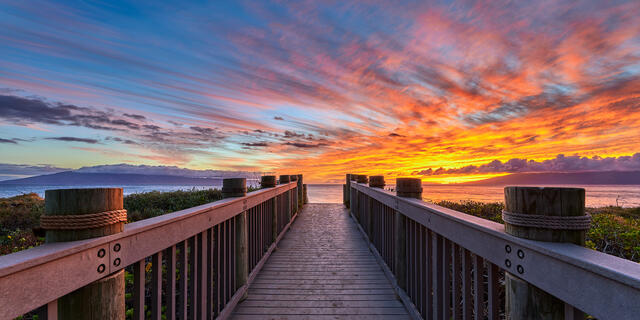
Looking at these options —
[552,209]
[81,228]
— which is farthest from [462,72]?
[81,228]

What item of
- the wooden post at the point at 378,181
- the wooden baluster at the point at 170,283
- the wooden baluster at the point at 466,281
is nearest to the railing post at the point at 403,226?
the wooden baluster at the point at 466,281

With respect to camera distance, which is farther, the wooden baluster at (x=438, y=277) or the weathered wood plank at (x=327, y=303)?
the weathered wood plank at (x=327, y=303)

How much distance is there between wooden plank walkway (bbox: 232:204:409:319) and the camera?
256cm

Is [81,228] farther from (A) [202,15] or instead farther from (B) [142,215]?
(B) [142,215]

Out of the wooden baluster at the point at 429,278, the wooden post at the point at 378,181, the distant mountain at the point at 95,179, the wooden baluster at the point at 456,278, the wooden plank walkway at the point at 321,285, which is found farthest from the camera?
the distant mountain at the point at 95,179

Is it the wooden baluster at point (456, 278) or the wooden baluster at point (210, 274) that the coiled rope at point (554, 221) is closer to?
the wooden baluster at point (456, 278)

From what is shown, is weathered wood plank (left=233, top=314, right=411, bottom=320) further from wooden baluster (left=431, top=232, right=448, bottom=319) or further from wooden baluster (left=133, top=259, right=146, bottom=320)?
wooden baluster (left=133, top=259, right=146, bottom=320)

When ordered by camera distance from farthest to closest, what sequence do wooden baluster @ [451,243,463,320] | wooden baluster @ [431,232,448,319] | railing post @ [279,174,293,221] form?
railing post @ [279,174,293,221] < wooden baluster @ [431,232,448,319] < wooden baluster @ [451,243,463,320]

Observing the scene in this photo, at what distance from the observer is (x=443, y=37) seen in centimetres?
486

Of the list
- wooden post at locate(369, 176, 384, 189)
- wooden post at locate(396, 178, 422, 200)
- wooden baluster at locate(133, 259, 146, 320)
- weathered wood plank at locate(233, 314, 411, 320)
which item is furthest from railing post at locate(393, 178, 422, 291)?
wooden baluster at locate(133, 259, 146, 320)

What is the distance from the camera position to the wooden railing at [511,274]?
2.42ft

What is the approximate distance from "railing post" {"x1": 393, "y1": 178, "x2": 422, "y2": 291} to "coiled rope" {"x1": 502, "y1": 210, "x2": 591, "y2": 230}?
1.65 m

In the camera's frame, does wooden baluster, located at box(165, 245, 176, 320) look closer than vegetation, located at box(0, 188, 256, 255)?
Yes

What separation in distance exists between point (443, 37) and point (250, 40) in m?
4.10
